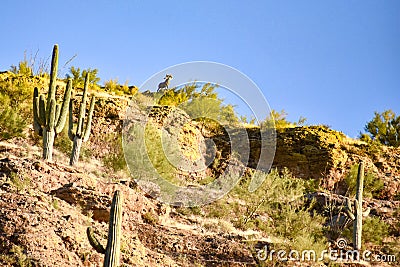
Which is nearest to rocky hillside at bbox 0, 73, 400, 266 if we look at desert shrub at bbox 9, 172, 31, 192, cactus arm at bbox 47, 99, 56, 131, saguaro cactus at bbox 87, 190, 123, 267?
desert shrub at bbox 9, 172, 31, 192

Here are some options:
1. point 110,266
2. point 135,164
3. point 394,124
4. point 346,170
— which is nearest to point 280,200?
point 135,164

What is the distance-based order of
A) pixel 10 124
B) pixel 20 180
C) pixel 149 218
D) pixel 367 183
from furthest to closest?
1. pixel 367 183
2. pixel 10 124
3. pixel 149 218
4. pixel 20 180

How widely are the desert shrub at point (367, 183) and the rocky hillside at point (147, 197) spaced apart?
31 cm

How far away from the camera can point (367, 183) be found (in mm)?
24359

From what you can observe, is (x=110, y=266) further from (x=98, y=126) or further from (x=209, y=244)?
(x=98, y=126)

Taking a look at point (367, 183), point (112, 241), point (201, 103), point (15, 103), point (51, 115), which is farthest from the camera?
point (201, 103)

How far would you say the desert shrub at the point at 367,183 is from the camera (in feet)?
80.0

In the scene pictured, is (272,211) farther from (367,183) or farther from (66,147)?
(66,147)

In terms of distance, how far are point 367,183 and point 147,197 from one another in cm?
1063

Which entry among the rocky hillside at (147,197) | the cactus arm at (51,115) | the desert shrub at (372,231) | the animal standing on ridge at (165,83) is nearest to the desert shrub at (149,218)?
the rocky hillside at (147,197)

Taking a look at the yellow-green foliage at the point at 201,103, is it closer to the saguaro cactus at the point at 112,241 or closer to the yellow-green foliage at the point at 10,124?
the yellow-green foliage at the point at 10,124

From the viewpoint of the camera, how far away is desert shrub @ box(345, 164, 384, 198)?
2439 cm

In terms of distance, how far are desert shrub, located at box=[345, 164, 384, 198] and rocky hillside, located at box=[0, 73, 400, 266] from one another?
0.31 m

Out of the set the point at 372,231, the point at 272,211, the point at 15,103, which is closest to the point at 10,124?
Answer: the point at 15,103
